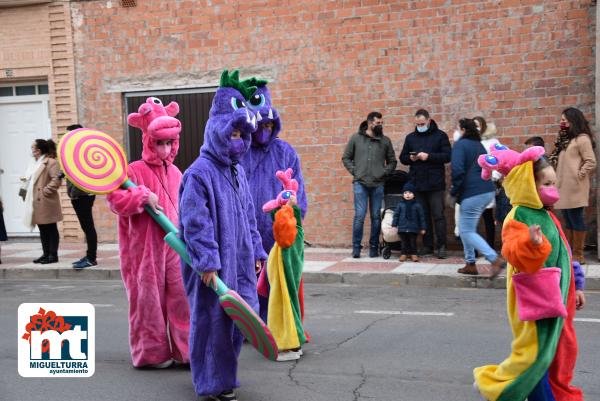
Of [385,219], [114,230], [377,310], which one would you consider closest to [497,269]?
[377,310]

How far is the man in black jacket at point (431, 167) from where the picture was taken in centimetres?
1146

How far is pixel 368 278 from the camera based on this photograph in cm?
1026

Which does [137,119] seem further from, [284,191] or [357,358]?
[357,358]

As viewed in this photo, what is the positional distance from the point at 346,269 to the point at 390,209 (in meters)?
1.63

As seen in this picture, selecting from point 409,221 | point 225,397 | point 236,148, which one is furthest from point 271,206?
point 409,221

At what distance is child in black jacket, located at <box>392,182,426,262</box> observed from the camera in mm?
11305

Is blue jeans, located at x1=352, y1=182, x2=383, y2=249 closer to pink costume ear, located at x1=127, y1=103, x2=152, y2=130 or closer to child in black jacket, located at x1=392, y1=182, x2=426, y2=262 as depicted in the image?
child in black jacket, located at x1=392, y1=182, x2=426, y2=262

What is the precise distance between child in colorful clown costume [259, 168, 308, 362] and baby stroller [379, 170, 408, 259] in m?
5.47

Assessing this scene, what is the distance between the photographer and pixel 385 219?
38.9 feet

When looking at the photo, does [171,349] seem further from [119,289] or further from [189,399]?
[119,289]

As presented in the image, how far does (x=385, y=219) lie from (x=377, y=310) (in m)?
3.74

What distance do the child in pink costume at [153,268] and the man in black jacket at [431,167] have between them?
235 inches

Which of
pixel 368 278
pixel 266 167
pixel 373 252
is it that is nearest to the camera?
pixel 266 167

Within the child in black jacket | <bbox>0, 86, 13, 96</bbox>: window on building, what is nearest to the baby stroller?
the child in black jacket
